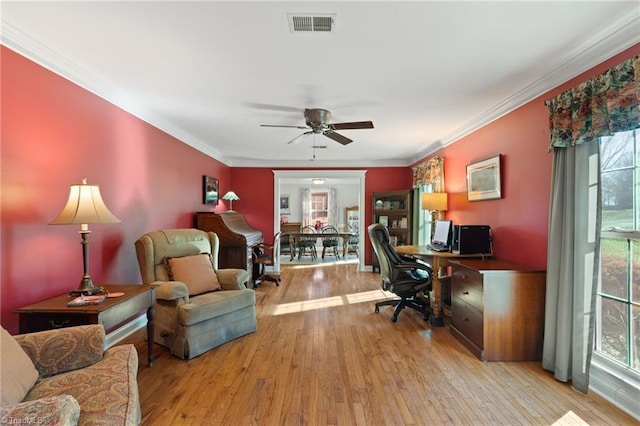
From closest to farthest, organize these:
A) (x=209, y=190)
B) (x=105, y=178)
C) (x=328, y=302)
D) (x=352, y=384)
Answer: (x=352, y=384) → (x=105, y=178) → (x=328, y=302) → (x=209, y=190)

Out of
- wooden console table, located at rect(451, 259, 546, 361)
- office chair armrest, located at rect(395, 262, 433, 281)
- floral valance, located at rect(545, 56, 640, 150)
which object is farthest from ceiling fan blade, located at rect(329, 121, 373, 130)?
wooden console table, located at rect(451, 259, 546, 361)

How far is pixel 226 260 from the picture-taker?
4.75 metres

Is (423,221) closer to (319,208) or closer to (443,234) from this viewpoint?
(443,234)

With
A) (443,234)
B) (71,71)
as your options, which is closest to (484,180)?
(443,234)

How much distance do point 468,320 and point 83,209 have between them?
3.23 metres

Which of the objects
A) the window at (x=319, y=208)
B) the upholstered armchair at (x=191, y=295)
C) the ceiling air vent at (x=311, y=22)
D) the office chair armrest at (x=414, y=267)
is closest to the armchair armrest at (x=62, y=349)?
the upholstered armchair at (x=191, y=295)

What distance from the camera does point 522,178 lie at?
293 centimetres

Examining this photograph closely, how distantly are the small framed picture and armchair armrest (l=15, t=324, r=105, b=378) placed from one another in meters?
3.70

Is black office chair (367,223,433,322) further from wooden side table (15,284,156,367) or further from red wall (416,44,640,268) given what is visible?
wooden side table (15,284,156,367)

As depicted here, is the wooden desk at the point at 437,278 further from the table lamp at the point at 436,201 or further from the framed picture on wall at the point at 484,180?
the table lamp at the point at 436,201

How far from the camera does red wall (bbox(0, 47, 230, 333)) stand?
1.98 m

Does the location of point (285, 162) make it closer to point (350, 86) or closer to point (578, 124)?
point (350, 86)

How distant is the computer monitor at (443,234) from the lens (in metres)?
3.93

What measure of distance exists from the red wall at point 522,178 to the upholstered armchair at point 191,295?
269 cm
